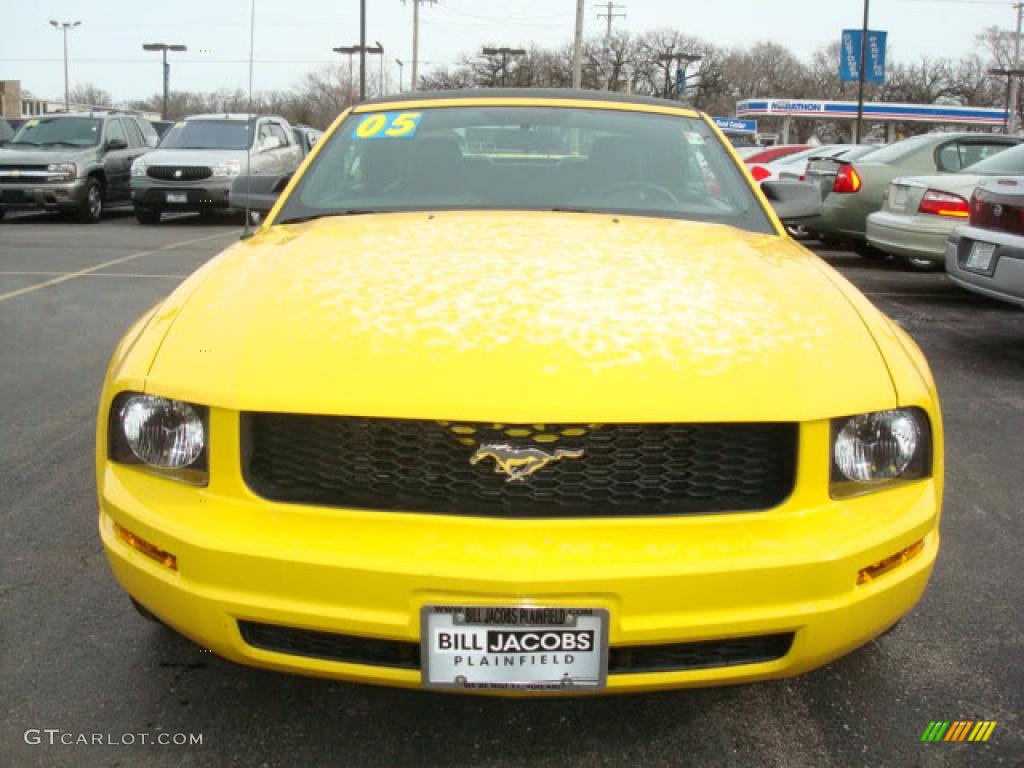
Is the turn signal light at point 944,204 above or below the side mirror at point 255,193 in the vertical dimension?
above

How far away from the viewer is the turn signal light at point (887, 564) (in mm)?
1908

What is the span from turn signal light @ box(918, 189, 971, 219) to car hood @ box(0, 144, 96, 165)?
12.0 meters

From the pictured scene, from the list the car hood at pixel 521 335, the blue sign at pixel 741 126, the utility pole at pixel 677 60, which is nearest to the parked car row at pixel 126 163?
the car hood at pixel 521 335

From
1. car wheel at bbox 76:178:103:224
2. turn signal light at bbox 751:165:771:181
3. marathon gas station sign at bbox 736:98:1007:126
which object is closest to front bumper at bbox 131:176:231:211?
car wheel at bbox 76:178:103:224

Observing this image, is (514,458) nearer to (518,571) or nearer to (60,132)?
(518,571)

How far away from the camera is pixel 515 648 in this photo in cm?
181

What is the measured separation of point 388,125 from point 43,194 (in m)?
12.6

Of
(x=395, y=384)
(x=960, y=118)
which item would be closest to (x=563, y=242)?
(x=395, y=384)

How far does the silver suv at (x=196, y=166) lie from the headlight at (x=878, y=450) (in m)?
13.0

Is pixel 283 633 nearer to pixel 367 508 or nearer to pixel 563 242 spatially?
pixel 367 508

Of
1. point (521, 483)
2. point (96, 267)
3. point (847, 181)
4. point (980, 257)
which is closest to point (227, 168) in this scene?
point (96, 267)

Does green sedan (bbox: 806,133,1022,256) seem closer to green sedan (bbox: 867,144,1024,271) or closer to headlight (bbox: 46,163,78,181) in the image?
green sedan (bbox: 867,144,1024,271)

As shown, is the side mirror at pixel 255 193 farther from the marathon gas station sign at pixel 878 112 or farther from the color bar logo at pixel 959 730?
the marathon gas station sign at pixel 878 112

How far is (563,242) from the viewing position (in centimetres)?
259
